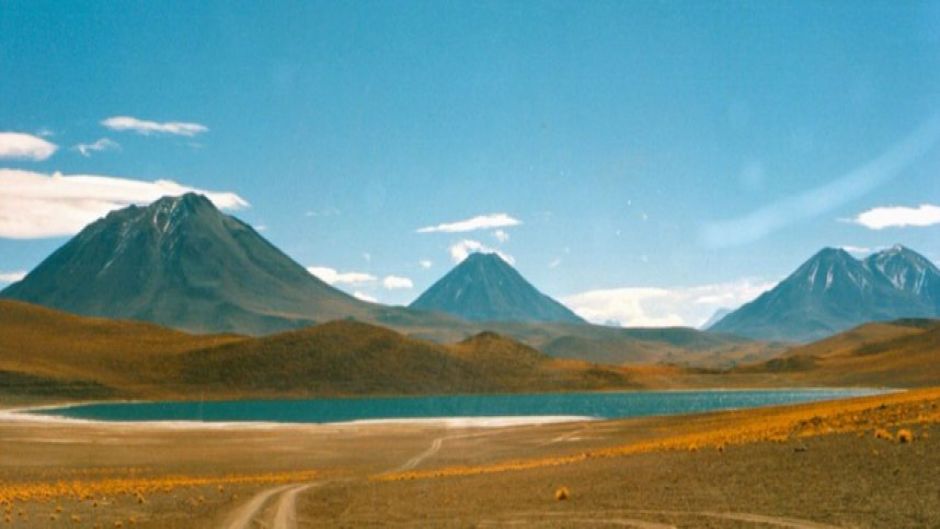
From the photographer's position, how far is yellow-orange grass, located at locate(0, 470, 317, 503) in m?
30.9

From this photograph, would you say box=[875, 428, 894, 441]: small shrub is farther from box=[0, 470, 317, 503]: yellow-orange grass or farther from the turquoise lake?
the turquoise lake

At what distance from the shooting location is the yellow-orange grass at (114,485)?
3094cm

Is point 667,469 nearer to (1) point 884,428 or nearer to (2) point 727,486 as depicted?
(2) point 727,486

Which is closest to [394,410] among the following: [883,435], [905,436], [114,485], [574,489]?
[114,485]

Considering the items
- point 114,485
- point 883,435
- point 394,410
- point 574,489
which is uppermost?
point 883,435

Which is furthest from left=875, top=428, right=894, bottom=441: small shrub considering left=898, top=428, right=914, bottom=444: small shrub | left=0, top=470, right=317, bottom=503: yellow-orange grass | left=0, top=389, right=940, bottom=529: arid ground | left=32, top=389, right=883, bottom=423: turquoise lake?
left=32, top=389, right=883, bottom=423: turquoise lake

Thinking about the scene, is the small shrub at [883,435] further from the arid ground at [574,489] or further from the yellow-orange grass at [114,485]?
the yellow-orange grass at [114,485]

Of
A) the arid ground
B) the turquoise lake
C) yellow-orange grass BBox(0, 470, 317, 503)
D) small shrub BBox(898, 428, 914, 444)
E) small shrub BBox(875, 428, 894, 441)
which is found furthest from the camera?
the turquoise lake

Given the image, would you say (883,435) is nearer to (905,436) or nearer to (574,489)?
(905,436)

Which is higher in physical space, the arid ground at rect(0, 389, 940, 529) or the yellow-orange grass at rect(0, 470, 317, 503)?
the arid ground at rect(0, 389, 940, 529)

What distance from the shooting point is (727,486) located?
22.8m

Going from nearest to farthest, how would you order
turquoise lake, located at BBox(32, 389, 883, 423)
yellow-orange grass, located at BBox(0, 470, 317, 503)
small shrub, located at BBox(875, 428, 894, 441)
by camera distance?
small shrub, located at BBox(875, 428, 894, 441)
yellow-orange grass, located at BBox(0, 470, 317, 503)
turquoise lake, located at BBox(32, 389, 883, 423)

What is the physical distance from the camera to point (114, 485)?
1412 inches

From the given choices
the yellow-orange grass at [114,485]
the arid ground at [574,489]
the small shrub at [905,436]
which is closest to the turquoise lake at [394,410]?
the yellow-orange grass at [114,485]
